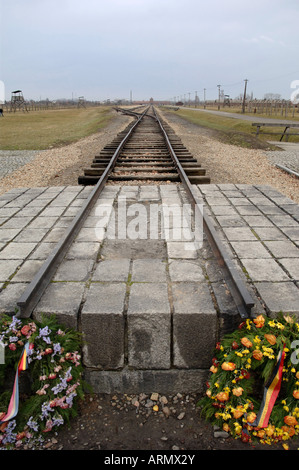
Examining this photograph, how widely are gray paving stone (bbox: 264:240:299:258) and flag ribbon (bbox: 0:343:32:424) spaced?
7.51 ft

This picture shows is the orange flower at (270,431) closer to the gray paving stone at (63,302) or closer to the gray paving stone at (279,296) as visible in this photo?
the gray paving stone at (279,296)

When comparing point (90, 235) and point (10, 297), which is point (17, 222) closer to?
point (90, 235)

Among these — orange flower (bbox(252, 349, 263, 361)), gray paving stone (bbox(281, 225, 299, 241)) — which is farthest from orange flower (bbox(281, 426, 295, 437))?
gray paving stone (bbox(281, 225, 299, 241))

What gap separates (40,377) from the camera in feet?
7.10

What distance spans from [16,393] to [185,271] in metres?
1.54

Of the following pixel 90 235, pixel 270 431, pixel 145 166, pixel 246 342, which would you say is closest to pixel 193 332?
pixel 246 342

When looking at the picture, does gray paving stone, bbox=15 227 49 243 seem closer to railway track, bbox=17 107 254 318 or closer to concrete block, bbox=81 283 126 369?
railway track, bbox=17 107 254 318

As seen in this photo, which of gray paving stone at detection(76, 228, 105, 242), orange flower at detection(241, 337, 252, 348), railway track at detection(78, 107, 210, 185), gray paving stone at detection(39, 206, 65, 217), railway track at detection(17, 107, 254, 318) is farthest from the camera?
railway track at detection(78, 107, 210, 185)

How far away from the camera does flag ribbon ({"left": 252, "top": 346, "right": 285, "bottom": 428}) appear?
2.05m

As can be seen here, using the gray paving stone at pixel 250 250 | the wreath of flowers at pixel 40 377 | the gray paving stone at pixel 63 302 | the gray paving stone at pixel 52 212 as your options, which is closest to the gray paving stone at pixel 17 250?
the gray paving stone at pixel 63 302

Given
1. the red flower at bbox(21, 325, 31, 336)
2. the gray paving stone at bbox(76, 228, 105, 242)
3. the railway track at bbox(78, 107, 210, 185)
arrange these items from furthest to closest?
the railway track at bbox(78, 107, 210, 185) < the gray paving stone at bbox(76, 228, 105, 242) < the red flower at bbox(21, 325, 31, 336)

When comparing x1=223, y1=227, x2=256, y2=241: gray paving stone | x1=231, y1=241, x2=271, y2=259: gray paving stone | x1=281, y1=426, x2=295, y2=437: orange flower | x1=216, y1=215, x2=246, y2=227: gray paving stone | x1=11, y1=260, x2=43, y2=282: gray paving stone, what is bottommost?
x1=281, y1=426, x2=295, y2=437: orange flower

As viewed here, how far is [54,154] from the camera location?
10695 millimetres
